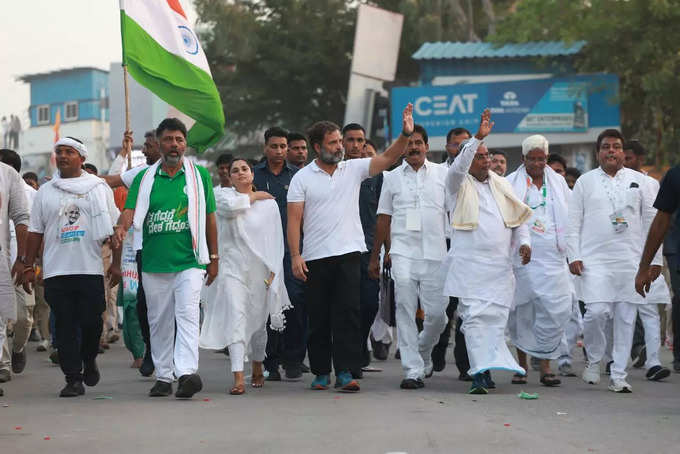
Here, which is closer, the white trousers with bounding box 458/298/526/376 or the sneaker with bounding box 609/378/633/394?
the white trousers with bounding box 458/298/526/376

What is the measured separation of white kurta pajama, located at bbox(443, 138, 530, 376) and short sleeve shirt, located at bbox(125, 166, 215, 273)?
2.03 metres

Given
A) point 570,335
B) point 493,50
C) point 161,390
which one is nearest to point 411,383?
point 161,390

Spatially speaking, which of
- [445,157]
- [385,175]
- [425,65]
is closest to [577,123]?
[425,65]

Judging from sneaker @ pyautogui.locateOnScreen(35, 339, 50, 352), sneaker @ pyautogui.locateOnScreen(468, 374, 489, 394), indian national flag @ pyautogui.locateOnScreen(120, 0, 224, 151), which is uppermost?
indian national flag @ pyautogui.locateOnScreen(120, 0, 224, 151)

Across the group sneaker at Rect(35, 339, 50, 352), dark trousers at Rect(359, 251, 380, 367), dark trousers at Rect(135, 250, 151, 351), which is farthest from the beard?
sneaker at Rect(35, 339, 50, 352)

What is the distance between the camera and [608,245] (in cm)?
1088

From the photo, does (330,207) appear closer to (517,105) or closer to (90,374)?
(90,374)

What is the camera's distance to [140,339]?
12469 millimetres

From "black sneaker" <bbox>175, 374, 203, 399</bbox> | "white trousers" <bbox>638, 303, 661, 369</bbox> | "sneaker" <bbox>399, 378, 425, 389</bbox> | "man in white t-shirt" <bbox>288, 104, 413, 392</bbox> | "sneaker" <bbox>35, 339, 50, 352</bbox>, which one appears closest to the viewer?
"black sneaker" <bbox>175, 374, 203, 399</bbox>

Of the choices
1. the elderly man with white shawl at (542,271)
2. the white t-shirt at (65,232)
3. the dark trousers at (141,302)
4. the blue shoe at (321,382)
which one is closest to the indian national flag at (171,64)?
the dark trousers at (141,302)

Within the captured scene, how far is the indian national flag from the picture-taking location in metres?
12.1

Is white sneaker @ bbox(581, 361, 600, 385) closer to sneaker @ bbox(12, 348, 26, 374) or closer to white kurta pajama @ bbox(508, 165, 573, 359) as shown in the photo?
white kurta pajama @ bbox(508, 165, 573, 359)

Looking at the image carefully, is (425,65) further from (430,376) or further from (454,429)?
(454,429)

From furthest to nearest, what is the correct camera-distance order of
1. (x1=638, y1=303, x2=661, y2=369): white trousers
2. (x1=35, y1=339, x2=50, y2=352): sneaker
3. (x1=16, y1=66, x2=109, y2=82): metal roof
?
(x1=16, y1=66, x2=109, y2=82): metal roof < (x1=35, y1=339, x2=50, y2=352): sneaker < (x1=638, y1=303, x2=661, y2=369): white trousers
